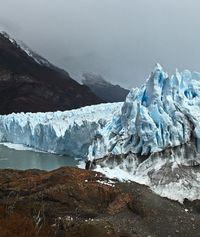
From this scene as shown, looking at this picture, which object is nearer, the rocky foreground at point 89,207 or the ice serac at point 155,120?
the rocky foreground at point 89,207

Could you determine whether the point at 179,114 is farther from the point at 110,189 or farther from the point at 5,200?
the point at 5,200

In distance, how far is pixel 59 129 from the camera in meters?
26.7

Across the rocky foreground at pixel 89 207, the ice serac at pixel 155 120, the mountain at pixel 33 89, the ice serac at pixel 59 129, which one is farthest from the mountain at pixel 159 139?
the mountain at pixel 33 89

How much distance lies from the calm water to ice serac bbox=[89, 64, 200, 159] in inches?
221

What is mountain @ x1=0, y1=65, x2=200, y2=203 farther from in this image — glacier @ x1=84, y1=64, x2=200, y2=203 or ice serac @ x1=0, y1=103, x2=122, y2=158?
ice serac @ x1=0, y1=103, x2=122, y2=158

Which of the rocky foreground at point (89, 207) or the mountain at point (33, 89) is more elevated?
the mountain at point (33, 89)

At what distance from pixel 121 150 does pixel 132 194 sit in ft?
14.4

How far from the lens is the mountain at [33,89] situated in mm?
59156

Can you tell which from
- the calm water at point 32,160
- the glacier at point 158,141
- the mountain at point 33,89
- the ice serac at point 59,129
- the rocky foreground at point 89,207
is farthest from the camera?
the mountain at point 33,89

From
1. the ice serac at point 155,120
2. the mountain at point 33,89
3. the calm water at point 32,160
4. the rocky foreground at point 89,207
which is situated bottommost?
the rocky foreground at point 89,207

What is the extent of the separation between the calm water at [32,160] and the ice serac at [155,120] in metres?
5.60

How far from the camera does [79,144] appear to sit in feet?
81.5

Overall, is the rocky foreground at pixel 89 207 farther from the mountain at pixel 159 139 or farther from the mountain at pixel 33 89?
the mountain at pixel 33 89

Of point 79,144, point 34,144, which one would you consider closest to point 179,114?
point 79,144
